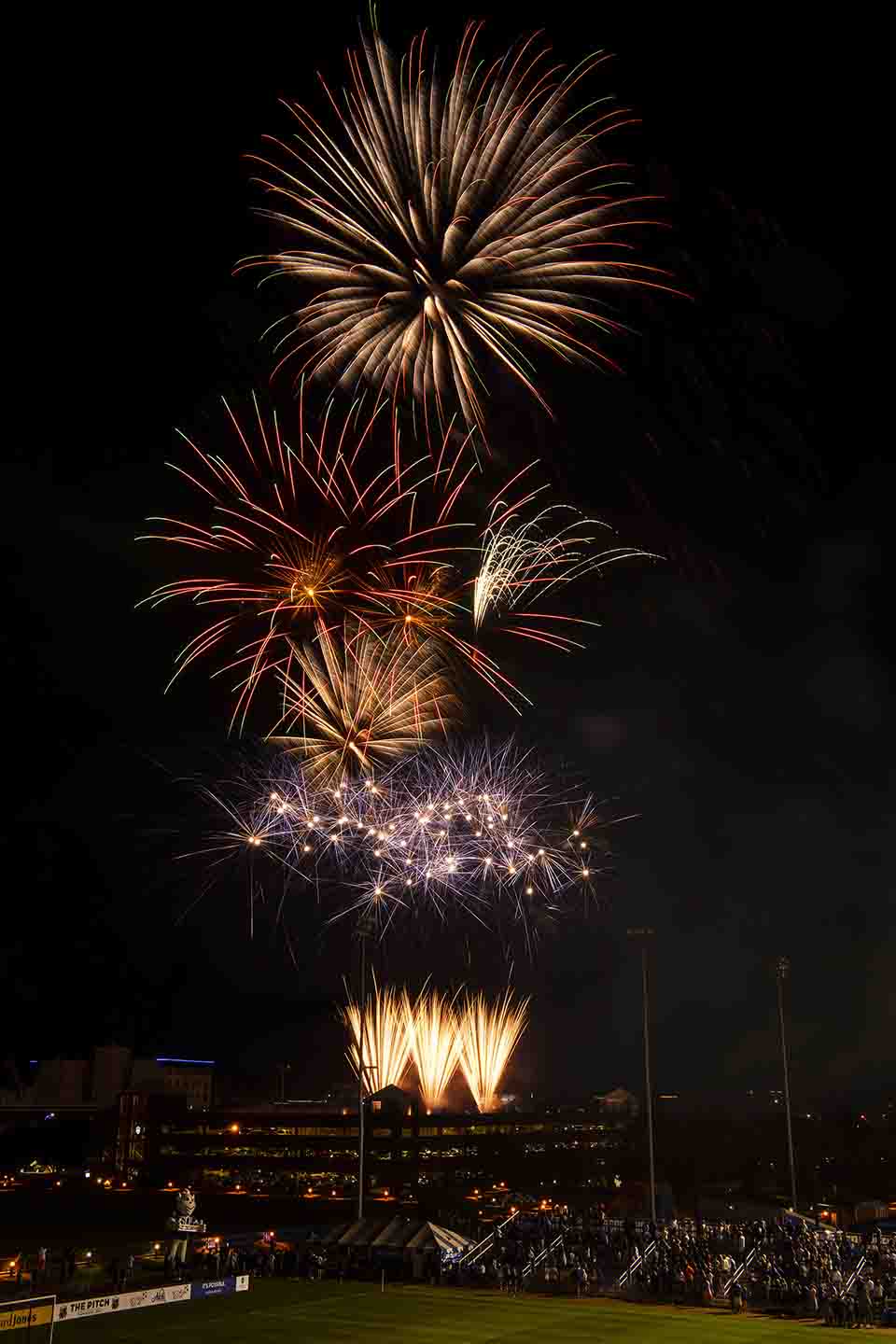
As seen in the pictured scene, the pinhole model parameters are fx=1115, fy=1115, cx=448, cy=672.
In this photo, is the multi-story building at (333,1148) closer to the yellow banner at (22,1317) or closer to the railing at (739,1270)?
the railing at (739,1270)

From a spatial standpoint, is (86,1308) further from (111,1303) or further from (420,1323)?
(420,1323)

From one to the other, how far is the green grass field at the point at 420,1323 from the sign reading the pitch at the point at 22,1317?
236 cm

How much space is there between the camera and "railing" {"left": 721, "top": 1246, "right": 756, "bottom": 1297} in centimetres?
2988

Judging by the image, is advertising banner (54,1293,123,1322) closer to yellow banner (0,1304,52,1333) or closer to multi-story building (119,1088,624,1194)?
yellow banner (0,1304,52,1333)

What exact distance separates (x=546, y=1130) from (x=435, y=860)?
72.3 meters

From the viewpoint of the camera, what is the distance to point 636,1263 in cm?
3219

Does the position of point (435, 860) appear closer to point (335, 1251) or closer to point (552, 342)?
point (335, 1251)

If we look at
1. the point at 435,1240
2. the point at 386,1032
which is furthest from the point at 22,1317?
the point at 386,1032

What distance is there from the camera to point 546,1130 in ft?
325

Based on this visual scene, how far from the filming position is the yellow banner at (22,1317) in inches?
859

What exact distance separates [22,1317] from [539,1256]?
55.0 feet

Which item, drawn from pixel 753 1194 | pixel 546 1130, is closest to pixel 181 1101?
pixel 546 1130

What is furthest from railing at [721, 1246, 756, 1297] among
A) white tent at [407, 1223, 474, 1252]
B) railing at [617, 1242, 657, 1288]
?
white tent at [407, 1223, 474, 1252]

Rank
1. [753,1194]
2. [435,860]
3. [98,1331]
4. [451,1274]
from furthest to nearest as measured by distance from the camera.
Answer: [753,1194], [435,860], [451,1274], [98,1331]
